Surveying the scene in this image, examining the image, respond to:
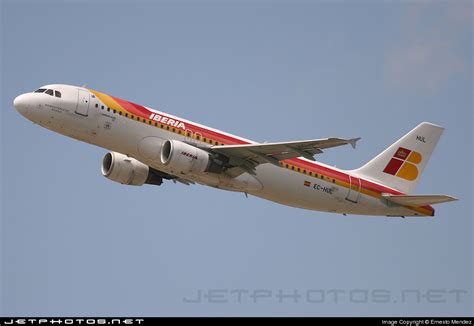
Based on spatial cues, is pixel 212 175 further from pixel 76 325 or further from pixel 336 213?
pixel 76 325

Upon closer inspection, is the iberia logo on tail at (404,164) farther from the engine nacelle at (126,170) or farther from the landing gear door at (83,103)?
the landing gear door at (83,103)

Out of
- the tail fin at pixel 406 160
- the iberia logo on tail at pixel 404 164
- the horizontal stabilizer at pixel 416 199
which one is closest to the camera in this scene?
the horizontal stabilizer at pixel 416 199

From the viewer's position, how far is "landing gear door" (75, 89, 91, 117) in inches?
1730

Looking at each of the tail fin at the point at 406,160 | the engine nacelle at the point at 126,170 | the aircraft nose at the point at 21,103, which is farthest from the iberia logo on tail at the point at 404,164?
the aircraft nose at the point at 21,103

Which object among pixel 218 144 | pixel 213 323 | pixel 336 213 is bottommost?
pixel 213 323

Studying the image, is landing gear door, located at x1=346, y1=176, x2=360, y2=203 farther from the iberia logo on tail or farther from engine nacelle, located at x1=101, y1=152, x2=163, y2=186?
engine nacelle, located at x1=101, y1=152, x2=163, y2=186

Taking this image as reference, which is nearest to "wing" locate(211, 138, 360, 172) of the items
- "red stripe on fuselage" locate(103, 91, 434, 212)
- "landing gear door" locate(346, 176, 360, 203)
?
"red stripe on fuselage" locate(103, 91, 434, 212)

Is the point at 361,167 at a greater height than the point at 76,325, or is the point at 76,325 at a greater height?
the point at 361,167

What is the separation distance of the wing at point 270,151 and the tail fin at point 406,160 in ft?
24.3

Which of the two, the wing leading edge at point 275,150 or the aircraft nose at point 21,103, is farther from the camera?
the aircraft nose at point 21,103

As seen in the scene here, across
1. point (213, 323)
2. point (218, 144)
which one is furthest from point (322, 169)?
point (213, 323)

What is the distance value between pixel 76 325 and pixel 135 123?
11.7 metres

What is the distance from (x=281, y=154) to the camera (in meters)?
45.1

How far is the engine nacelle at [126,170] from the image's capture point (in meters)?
48.5
